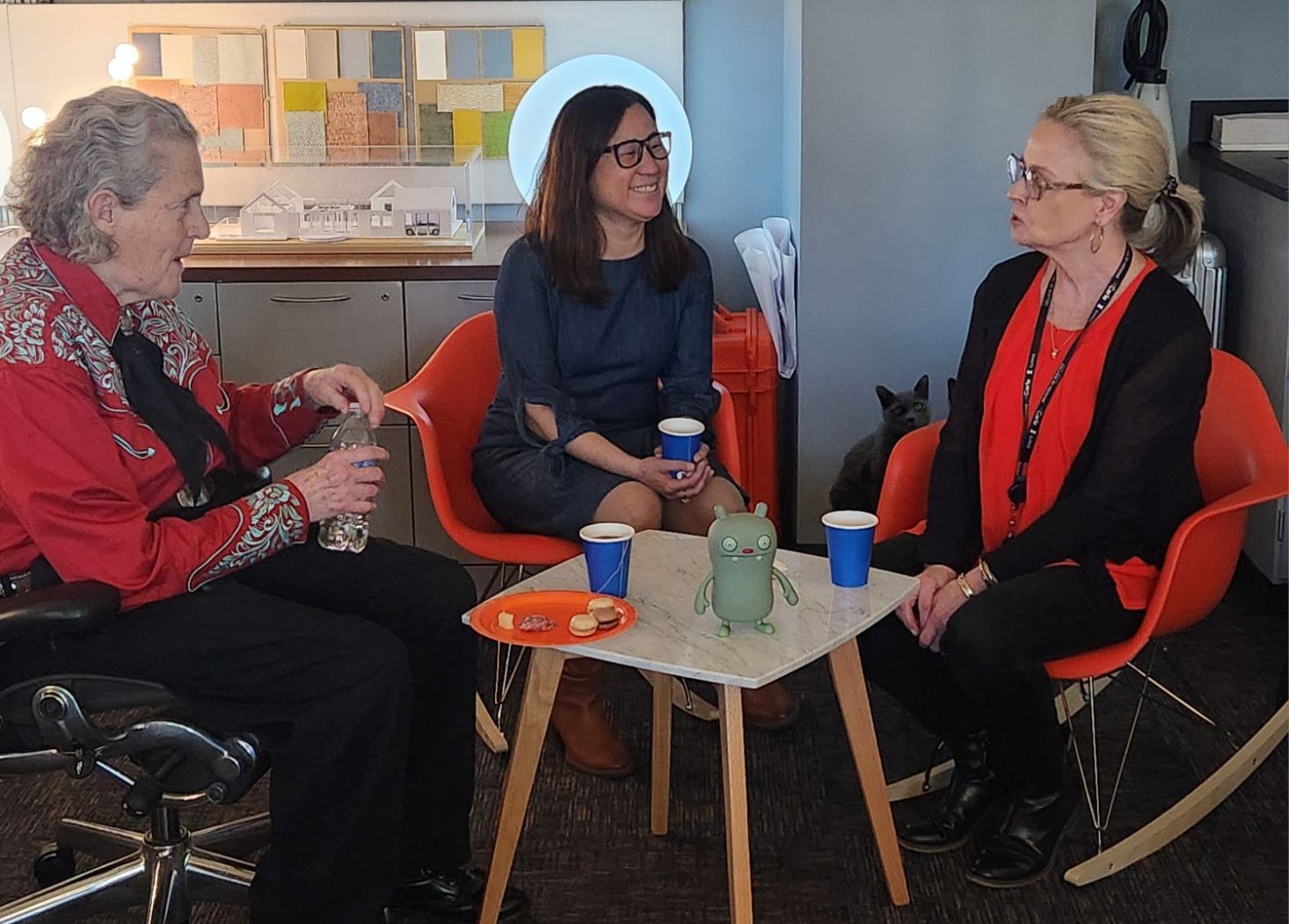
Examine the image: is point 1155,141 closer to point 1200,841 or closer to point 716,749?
point 1200,841

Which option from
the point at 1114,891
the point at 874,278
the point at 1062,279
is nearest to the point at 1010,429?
the point at 1062,279

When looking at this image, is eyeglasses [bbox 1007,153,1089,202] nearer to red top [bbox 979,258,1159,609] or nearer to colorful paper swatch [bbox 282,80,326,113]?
red top [bbox 979,258,1159,609]

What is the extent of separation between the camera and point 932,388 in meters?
3.69

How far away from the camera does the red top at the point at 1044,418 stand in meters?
2.40

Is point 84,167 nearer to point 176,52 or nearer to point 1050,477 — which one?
point 1050,477

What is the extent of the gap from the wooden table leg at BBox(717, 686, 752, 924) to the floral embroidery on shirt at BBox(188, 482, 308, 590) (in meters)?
0.60

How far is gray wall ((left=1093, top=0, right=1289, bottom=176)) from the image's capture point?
12.5 feet

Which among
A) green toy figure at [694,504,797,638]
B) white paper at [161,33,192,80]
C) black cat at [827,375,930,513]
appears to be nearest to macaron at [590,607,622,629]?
green toy figure at [694,504,797,638]

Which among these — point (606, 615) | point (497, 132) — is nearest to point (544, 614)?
point (606, 615)

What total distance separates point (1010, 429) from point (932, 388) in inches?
47.6

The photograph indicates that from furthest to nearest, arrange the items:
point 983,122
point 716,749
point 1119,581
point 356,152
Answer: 1. point 356,152
2. point 983,122
3. point 716,749
4. point 1119,581

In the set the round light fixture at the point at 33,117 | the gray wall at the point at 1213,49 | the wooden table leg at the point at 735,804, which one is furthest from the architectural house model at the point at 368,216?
the wooden table leg at the point at 735,804

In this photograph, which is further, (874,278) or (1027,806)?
(874,278)

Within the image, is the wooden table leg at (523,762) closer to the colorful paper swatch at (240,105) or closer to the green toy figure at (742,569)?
the green toy figure at (742,569)
